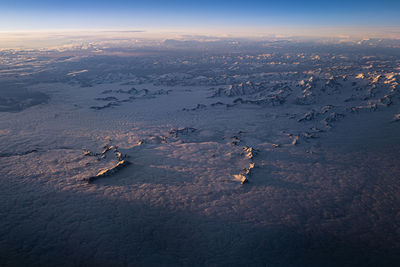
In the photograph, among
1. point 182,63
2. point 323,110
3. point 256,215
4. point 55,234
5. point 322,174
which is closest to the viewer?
point 55,234

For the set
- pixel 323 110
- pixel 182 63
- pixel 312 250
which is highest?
pixel 182 63

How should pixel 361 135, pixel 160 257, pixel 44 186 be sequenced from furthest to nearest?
1. pixel 361 135
2. pixel 44 186
3. pixel 160 257

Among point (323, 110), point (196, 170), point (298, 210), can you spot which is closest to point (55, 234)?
point (196, 170)

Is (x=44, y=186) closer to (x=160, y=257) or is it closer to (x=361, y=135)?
(x=160, y=257)

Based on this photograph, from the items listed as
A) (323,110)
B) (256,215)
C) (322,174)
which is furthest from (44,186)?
(323,110)

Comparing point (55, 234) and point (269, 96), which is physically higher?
point (269, 96)

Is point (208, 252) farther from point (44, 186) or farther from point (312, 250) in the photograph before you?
point (44, 186)

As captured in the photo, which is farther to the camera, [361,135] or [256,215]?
[361,135]
